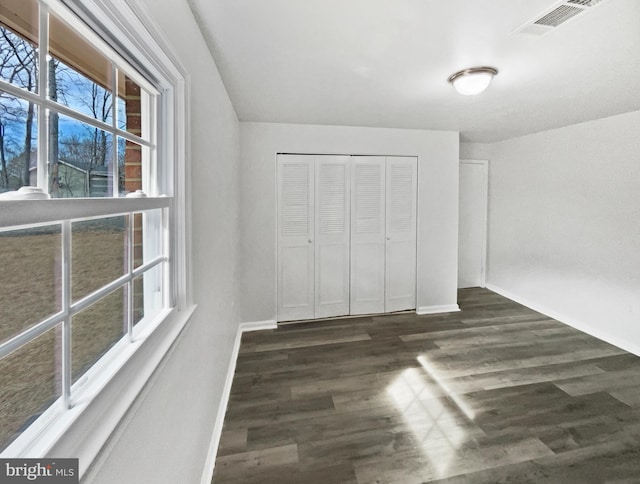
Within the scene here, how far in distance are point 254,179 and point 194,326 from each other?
2302 mm

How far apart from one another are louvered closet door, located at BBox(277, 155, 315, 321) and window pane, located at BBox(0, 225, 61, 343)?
9.55 feet

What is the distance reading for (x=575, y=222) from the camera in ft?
11.5

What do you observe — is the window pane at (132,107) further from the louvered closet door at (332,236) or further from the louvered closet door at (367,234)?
the louvered closet door at (367,234)

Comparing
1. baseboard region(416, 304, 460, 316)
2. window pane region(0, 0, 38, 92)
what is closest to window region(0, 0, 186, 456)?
window pane region(0, 0, 38, 92)

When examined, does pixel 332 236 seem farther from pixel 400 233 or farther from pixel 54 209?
pixel 54 209

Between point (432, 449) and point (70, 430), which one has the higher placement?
point (70, 430)

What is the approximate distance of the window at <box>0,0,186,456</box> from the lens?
519mm

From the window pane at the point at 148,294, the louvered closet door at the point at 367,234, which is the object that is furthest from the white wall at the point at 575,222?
the window pane at the point at 148,294

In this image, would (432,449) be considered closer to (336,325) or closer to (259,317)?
(336,325)

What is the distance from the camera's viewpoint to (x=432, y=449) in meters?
1.78

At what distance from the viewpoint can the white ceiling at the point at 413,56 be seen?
55.8 inches

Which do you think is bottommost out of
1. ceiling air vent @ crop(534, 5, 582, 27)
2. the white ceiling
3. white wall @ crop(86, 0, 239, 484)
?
white wall @ crop(86, 0, 239, 484)

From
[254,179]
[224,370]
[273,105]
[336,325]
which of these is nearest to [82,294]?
[224,370]

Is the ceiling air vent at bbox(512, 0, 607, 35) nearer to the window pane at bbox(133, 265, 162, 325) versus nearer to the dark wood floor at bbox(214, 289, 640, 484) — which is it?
the window pane at bbox(133, 265, 162, 325)
